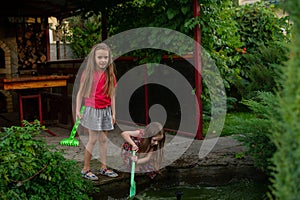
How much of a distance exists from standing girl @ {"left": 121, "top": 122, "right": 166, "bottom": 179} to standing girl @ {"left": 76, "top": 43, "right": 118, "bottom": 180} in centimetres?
25

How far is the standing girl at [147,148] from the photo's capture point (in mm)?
4328

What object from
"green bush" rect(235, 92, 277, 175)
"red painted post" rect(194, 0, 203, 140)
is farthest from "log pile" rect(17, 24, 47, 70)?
"green bush" rect(235, 92, 277, 175)

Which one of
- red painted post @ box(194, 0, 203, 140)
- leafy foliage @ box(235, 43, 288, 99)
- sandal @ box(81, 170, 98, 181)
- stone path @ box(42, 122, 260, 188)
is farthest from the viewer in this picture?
leafy foliage @ box(235, 43, 288, 99)

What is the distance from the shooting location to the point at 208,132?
618 centimetres

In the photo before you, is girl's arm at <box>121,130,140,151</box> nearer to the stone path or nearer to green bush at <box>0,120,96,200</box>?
the stone path

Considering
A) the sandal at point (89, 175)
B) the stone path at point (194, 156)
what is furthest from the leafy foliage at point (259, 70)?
the sandal at point (89, 175)

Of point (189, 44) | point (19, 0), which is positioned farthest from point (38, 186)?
point (19, 0)

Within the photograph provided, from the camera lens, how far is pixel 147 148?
436 cm

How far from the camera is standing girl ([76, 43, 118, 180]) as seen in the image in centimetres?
422

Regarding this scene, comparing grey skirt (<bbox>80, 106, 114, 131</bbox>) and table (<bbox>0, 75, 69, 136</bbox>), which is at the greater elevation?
table (<bbox>0, 75, 69, 136</bbox>)

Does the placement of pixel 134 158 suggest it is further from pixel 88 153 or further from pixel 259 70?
pixel 259 70

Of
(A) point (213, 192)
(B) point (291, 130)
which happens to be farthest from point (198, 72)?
(B) point (291, 130)

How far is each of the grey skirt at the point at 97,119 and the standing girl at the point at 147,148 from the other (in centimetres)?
20

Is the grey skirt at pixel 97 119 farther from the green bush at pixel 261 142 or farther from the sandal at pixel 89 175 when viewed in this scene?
the green bush at pixel 261 142
